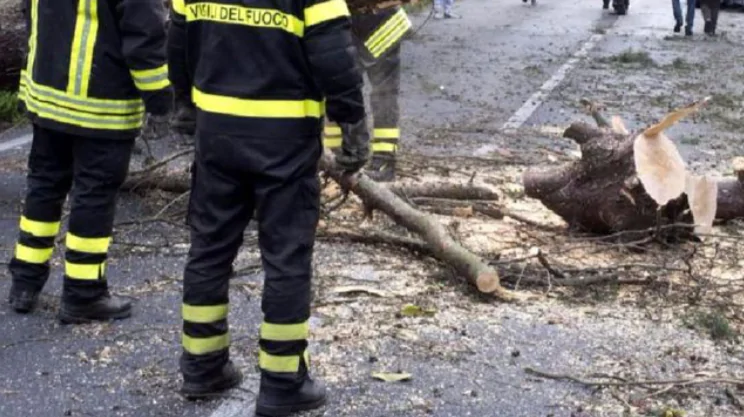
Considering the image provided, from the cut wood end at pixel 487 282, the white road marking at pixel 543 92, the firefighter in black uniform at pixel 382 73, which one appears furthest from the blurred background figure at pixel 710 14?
the cut wood end at pixel 487 282

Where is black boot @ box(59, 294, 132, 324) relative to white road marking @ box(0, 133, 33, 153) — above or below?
above

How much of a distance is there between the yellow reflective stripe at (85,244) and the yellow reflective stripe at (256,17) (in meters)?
1.38

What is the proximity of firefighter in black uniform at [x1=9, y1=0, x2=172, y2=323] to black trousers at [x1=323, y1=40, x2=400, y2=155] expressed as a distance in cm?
279

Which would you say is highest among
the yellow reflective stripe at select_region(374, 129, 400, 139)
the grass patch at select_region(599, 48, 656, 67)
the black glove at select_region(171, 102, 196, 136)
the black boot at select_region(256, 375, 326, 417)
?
the black glove at select_region(171, 102, 196, 136)

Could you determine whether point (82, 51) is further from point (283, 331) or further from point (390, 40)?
point (390, 40)

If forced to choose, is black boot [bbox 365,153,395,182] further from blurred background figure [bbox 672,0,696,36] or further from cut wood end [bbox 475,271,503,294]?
blurred background figure [bbox 672,0,696,36]

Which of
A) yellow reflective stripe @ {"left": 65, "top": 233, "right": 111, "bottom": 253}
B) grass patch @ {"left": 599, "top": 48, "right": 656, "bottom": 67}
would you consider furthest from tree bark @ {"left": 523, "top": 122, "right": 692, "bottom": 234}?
grass patch @ {"left": 599, "top": 48, "right": 656, "bottom": 67}

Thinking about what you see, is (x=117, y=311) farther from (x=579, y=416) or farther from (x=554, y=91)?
(x=554, y=91)

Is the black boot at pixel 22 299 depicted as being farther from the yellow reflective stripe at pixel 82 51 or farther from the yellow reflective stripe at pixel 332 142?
the yellow reflective stripe at pixel 332 142

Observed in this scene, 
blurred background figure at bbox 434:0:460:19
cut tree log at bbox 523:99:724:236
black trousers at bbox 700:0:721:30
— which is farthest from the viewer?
blurred background figure at bbox 434:0:460:19

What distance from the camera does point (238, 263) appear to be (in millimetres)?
5387

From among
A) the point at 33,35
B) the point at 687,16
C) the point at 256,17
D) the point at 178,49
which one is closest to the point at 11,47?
the point at 33,35

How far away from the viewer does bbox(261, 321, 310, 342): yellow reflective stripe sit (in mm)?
3744

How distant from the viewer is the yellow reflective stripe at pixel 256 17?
3.58m
